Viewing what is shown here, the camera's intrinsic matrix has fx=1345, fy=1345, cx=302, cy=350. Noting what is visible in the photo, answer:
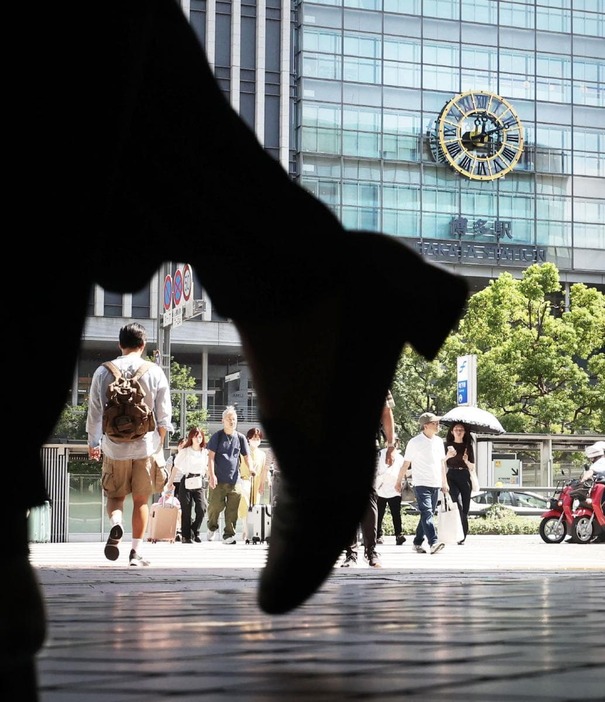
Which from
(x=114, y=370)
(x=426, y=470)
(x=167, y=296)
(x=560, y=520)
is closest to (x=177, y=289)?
(x=167, y=296)

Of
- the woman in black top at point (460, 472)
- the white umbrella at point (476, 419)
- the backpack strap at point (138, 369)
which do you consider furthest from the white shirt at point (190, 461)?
the backpack strap at point (138, 369)

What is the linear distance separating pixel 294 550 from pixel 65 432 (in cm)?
5605

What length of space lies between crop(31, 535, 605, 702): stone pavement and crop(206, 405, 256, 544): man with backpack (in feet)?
32.9

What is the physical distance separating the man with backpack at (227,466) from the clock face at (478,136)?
169 ft

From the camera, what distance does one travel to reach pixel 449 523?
49.5 feet

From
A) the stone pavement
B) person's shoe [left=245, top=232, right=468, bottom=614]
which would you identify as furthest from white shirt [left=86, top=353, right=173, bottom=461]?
person's shoe [left=245, top=232, right=468, bottom=614]

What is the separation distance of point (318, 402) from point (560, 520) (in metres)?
18.0

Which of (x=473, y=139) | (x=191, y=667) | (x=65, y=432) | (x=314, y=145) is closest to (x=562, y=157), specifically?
(x=473, y=139)

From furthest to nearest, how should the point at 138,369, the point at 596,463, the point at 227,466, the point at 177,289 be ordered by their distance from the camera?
the point at 177,289, the point at 596,463, the point at 227,466, the point at 138,369

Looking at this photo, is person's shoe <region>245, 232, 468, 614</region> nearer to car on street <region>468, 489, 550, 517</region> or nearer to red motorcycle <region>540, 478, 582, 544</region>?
red motorcycle <region>540, 478, 582, 544</region>

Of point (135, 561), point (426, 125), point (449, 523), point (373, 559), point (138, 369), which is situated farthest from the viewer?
point (426, 125)

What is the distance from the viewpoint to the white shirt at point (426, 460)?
1438 cm

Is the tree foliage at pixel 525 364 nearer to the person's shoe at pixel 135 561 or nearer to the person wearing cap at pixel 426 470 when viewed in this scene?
the person wearing cap at pixel 426 470

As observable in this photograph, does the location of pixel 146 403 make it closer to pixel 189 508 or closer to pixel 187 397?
pixel 189 508
